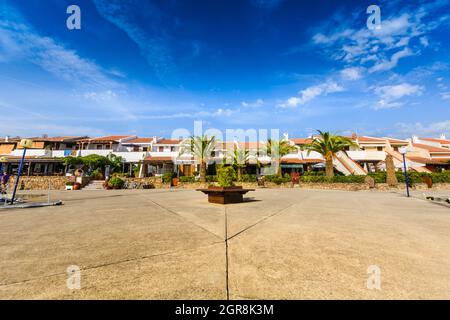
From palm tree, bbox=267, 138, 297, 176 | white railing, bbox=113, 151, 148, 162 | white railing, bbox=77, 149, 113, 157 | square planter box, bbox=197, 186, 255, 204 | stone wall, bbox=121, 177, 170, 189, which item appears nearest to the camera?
square planter box, bbox=197, 186, 255, 204

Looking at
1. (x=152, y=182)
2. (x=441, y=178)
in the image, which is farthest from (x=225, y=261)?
(x=441, y=178)

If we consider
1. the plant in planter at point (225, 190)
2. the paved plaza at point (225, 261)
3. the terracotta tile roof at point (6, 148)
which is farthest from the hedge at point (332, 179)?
the terracotta tile roof at point (6, 148)

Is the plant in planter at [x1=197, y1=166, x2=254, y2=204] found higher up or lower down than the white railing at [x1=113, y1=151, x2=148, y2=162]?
lower down

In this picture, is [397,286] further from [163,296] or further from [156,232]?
[156,232]

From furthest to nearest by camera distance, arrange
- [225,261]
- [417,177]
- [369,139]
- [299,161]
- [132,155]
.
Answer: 1. [369,139]
2. [132,155]
3. [299,161]
4. [417,177]
5. [225,261]

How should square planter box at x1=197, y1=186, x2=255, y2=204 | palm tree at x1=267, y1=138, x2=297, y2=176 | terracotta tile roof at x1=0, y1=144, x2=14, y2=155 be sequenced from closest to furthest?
square planter box at x1=197, y1=186, x2=255, y2=204
palm tree at x1=267, y1=138, x2=297, y2=176
terracotta tile roof at x1=0, y1=144, x2=14, y2=155

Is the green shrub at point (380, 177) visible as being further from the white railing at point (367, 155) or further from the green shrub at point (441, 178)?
the white railing at point (367, 155)

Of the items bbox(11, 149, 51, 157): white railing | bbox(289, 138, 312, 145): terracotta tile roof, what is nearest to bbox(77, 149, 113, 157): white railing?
bbox(11, 149, 51, 157): white railing

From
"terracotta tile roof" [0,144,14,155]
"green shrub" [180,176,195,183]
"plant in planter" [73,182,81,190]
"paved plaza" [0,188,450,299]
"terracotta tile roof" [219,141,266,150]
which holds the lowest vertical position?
"paved plaza" [0,188,450,299]

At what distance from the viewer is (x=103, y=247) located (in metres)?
3.88

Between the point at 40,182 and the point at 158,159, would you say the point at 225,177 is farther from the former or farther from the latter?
the point at 40,182

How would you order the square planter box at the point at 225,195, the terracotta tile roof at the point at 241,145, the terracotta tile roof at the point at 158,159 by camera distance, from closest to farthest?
the square planter box at the point at 225,195 < the terracotta tile roof at the point at 158,159 < the terracotta tile roof at the point at 241,145

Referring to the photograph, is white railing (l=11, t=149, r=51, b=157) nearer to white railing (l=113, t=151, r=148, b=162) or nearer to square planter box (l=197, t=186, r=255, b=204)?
white railing (l=113, t=151, r=148, b=162)
